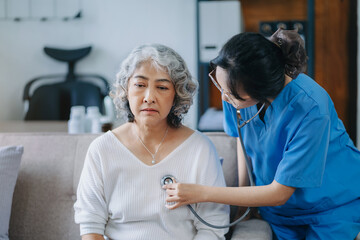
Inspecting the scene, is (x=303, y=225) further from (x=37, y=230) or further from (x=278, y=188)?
(x=37, y=230)

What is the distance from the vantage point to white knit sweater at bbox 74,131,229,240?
1.16 meters

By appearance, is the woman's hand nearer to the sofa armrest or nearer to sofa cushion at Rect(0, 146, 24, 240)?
the sofa armrest

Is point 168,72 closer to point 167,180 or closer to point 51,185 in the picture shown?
point 167,180

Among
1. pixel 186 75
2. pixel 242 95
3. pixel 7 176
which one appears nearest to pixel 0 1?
pixel 7 176

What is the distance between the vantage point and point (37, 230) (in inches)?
55.2

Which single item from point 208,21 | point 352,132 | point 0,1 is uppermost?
point 0,1

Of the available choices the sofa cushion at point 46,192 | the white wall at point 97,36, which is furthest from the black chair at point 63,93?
the sofa cushion at point 46,192

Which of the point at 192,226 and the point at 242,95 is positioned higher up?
the point at 242,95

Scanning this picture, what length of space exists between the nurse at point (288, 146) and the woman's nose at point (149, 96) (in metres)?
0.19

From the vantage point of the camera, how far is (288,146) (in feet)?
3.56

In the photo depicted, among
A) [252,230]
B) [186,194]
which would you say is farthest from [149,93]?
[252,230]

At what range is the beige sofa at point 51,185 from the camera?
4.60 feet

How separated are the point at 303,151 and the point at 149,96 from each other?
18.0 inches

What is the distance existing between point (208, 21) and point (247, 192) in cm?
250
